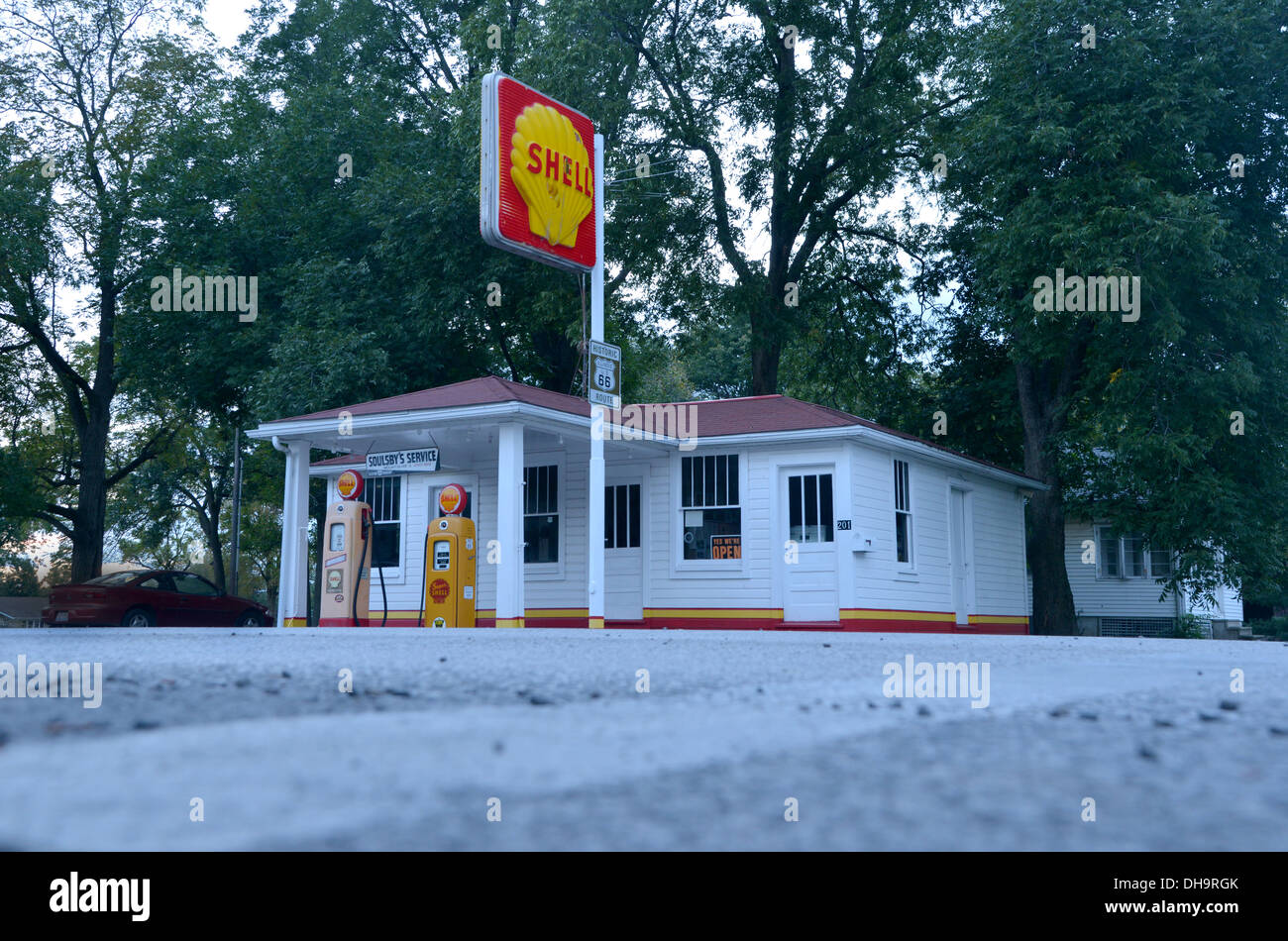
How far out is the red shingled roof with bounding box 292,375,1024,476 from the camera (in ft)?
53.0

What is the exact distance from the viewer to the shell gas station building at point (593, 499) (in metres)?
15.0

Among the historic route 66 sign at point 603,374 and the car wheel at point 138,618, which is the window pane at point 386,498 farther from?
the car wheel at point 138,618

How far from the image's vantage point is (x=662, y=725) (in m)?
3.43

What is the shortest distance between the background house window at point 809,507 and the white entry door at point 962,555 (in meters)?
4.02

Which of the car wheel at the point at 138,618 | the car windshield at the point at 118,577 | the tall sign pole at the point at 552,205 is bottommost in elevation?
the car wheel at the point at 138,618

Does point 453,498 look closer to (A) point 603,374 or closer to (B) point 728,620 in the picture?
(A) point 603,374

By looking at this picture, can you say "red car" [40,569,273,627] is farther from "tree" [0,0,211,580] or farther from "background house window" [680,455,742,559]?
"background house window" [680,455,742,559]

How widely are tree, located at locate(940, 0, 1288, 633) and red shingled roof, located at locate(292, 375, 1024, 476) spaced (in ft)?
11.1

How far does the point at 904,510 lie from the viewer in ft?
62.0

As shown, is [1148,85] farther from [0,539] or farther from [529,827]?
[0,539]

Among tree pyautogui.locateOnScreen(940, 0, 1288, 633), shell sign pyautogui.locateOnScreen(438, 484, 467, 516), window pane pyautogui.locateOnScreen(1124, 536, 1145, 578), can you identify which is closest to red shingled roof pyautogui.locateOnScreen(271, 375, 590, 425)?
shell sign pyautogui.locateOnScreen(438, 484, 467, 516)

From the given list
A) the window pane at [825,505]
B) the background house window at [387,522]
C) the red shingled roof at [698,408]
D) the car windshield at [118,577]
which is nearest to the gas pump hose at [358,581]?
the red shingled roof at [698,408]
